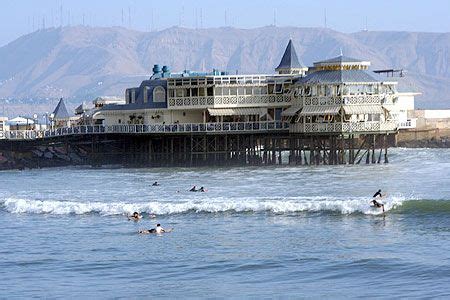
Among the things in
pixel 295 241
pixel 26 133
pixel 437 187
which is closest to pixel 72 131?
pixel 26 133

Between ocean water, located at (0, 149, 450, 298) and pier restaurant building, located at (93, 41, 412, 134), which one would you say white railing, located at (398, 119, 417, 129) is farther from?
ocean water, located at (0, 149, 450, 298)

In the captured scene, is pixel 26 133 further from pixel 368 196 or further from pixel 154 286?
pixel 154 286

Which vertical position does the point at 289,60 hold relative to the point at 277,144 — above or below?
above

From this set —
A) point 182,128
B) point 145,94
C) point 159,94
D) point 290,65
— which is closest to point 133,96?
point 145,94

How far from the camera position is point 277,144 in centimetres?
8844

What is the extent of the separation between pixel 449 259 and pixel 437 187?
24.3 metres

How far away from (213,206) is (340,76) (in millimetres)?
28903

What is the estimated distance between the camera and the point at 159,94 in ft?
280

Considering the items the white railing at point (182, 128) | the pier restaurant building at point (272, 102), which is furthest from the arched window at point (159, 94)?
the white railing at point (182, 128)

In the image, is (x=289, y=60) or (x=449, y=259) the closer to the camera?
(x=449, y=259)

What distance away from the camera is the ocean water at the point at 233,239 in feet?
112

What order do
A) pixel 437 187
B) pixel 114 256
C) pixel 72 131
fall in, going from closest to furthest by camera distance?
pixel 114 256
pixel 437 187
pixel 72 131

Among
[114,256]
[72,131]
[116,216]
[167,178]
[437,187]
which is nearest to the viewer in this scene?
[114,256]

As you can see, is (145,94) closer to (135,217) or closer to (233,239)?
(135,217)
